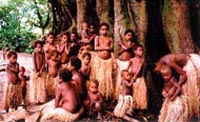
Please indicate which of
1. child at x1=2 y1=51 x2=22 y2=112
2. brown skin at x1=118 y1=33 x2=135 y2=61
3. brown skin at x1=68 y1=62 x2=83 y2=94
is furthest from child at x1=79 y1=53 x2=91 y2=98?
child at x1=2 y1=51 x2=22 y2=112

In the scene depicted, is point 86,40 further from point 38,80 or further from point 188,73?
point 188,73

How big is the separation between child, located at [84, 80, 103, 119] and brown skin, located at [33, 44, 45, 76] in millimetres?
1058

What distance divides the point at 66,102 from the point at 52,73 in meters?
0.95

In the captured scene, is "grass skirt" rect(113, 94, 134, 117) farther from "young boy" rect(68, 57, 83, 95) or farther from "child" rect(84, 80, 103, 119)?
"young boy" rect(68, 57, 83, 95)

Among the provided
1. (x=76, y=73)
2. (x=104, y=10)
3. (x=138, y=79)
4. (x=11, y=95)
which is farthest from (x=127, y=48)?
(x=11, y=95)

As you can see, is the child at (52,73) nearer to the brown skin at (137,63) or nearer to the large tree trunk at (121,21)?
the large tree trunk at (121,21)

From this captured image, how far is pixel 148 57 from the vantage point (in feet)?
18.4

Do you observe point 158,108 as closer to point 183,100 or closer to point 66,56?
point 183,100

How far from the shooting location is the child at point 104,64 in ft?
17.5

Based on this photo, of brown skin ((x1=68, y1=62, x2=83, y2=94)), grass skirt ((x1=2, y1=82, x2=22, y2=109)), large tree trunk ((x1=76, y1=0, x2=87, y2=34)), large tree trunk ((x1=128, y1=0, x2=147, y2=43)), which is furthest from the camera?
large tree trunk ((x1=76, y1=0, x2=87, y2=34))

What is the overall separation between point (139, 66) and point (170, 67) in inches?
19.9

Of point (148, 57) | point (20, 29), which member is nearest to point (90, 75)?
point (148, 57)

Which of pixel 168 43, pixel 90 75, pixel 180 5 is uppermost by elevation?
pixel 180 5

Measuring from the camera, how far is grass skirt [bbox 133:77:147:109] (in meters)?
4.97
